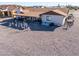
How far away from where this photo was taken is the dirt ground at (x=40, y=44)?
952 centimetres

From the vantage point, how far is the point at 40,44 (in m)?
11.2

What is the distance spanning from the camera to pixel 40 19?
19.8 metres

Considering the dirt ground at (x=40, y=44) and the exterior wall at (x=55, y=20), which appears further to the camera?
the exterior wall at (x=55, y=20)

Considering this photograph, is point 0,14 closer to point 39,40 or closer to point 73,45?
point 39,40

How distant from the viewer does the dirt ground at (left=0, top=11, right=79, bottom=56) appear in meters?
9.52

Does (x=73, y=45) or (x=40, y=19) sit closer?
(x=73, y=45)

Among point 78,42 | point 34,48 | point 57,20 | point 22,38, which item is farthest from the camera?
point 57,20

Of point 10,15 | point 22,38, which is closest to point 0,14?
point 10,15

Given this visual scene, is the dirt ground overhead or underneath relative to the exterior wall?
overhead

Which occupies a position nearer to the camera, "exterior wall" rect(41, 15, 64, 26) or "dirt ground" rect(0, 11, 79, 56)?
"dirt ground" rect(0, 11, 79, 56)

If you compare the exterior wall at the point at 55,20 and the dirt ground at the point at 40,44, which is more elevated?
the dirt ground at the point at 40,44

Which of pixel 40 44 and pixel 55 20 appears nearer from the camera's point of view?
pixel 40 44

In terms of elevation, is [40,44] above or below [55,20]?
above

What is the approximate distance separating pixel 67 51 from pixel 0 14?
16664 mm
